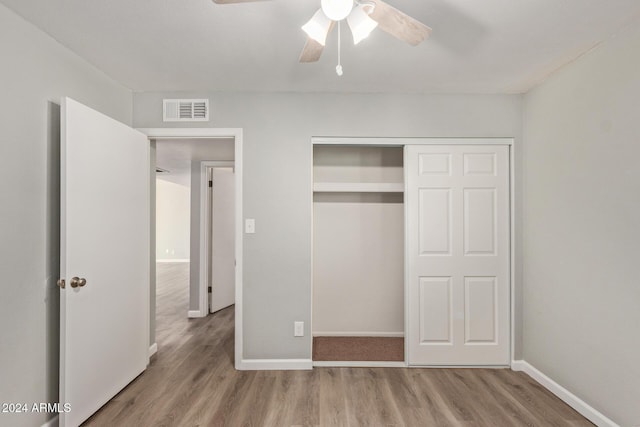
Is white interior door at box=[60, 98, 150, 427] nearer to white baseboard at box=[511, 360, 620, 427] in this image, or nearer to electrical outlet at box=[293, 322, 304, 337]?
electrical outlet at box=[293, 322, 304, 337]

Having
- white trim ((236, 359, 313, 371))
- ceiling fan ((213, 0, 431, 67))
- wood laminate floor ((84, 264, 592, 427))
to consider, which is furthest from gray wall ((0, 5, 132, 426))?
ceiling fan ((213, 0, 431, 67))

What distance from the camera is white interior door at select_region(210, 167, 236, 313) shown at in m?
4.69

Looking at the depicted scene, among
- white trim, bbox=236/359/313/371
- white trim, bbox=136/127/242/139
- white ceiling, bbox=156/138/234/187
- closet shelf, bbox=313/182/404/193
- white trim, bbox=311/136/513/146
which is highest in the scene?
white ceiling, bbox=156/138/234/187

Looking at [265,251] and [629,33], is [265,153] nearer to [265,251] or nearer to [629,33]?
[265,251]

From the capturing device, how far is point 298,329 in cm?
285

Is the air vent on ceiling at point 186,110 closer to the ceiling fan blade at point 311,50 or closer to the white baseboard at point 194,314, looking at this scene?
the ceiling fan blade at point 311,50

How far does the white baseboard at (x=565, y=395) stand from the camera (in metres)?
2.07

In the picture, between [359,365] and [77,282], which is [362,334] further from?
[77,282]

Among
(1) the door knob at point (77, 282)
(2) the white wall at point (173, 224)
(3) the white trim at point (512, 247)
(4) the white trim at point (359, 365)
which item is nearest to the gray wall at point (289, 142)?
(4) the white trim at point (359, 365)

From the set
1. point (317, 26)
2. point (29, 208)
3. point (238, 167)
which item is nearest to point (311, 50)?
point (317, 26)

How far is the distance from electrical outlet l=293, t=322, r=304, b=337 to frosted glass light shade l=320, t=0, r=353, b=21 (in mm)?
2359

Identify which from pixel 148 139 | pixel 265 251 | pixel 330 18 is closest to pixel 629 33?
pixel 330 18

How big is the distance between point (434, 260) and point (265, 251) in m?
1.50

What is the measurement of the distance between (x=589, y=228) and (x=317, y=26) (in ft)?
7.07
